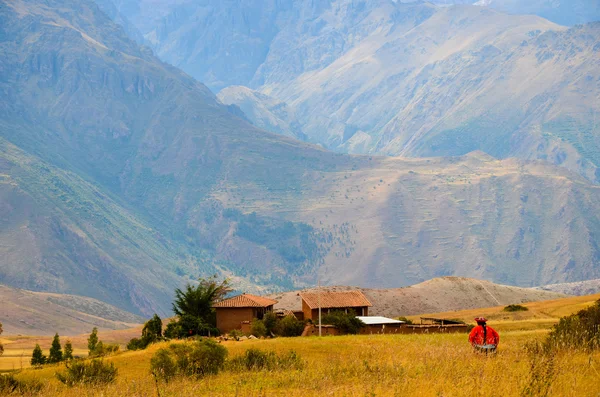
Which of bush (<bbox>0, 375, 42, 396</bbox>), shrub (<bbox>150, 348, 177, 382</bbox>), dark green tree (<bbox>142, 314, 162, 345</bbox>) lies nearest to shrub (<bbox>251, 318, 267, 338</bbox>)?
dark green tree (<bbox>142, 314, 162, 345</bbox>)

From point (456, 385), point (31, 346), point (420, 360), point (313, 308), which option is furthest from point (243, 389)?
point (31, 346)

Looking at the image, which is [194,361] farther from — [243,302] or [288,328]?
[243,302]

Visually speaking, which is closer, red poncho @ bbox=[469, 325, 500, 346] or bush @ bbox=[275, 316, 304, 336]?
red poncho @ bbox=[469, 325, 500, 346]

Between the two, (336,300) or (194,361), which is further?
(336,300)

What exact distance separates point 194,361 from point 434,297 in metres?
106

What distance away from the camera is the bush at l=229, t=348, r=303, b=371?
26.1m

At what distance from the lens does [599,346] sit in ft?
72.8

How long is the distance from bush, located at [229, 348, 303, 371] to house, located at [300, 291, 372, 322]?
4392 centimetres

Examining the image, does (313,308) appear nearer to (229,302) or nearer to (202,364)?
(229,302)

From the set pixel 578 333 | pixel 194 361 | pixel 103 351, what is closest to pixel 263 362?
pixel 194 361

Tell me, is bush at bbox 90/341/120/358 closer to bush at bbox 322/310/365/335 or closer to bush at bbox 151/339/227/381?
bush at bbox 151/339/227/381

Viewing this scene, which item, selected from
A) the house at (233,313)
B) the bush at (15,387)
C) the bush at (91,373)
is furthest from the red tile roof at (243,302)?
the bush at (15,387)

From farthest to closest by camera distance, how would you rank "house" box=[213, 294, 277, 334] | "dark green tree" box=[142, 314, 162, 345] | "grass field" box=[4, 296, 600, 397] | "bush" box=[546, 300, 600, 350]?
"house" box=[213, 294, 277, 334], "dark green tree" box=[142, 314, 162, 345], "bush" box=[546, 300, 600, 350], "grass field" box=[4, 296, 600, 397]

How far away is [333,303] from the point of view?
76.2 meters
